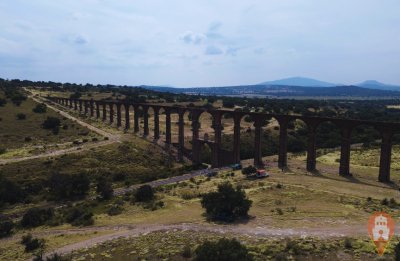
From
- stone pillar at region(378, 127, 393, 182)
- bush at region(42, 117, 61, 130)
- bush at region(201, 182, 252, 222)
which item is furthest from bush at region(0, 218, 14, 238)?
bush at region(42, 117, 61, 130)

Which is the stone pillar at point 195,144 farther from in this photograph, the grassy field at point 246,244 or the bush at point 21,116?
the bush at point 21,116

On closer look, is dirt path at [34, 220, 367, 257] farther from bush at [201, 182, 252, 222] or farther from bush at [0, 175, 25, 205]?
bush at [0, 175, 25, 205]

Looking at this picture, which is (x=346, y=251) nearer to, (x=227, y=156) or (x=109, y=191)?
(x=109, y=191)

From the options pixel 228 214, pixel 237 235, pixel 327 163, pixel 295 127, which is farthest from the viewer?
pixel 295 127

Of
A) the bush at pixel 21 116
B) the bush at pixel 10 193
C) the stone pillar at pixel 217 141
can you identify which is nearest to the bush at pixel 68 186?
the bush at pixel 10 193

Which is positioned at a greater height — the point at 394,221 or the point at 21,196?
the point at 394,221

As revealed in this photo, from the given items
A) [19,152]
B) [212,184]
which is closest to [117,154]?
[19,152]

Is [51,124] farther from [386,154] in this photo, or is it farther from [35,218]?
[386,154]


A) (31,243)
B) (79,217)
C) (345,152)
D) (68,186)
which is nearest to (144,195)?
(79,217)
